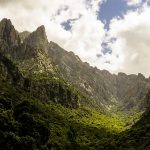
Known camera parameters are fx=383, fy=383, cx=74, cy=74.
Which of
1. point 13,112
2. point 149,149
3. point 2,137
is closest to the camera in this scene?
point 2,137

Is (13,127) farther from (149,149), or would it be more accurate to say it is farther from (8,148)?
(149,149)

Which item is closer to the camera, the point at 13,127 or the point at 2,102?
the point at 13,127

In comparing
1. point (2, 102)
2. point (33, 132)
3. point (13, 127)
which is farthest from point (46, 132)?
point (2, 102)

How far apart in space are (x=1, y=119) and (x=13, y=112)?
10.3 m

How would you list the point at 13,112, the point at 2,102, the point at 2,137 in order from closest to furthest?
the point at 2,137, the point at 13,112, the point at 2,102

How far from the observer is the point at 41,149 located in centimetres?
8150

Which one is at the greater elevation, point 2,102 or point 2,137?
point 2,102

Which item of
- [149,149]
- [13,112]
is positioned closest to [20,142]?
[13,112]

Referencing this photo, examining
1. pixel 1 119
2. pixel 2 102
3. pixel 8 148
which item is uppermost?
pixel 2 102

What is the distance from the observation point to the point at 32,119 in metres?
82.2

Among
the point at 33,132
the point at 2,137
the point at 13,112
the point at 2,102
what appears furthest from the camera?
the point at 2,102

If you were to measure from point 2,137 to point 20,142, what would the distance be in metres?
3.66

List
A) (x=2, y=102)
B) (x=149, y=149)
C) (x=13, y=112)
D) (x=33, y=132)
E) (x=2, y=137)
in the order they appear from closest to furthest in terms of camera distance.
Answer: (x=2, y=137), (x=33, y=132), (x=13, y=112), (x=2, y=102), (x=149, y=149)

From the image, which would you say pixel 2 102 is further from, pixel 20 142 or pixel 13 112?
pixel 20 142
